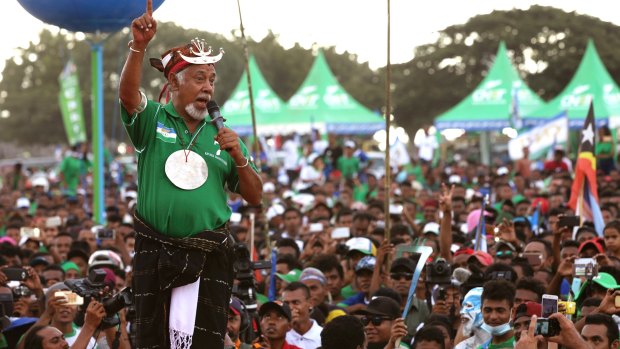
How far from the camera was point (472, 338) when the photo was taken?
8023 millimetres

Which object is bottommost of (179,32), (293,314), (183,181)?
(293,314)

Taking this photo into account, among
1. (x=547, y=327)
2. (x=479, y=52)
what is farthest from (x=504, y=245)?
(x=479, y=52)

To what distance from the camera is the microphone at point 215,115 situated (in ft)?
17.9

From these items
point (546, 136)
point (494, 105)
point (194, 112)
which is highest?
point (494, 105)

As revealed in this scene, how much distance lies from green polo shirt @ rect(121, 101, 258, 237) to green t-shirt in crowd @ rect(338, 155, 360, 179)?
56.6 feet

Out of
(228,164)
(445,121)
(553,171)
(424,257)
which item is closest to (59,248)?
(424,257)

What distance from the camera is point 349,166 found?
23.1 meters

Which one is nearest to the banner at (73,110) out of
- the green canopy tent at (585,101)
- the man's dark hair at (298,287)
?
the green canopy tent at (585,101)

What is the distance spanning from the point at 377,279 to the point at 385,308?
4.42 feet

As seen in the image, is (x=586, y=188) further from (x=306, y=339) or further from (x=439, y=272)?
(x=306, y=339)

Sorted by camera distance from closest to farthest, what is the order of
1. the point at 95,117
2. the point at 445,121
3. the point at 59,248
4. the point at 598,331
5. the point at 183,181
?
the point at 183,181 < the point at 598,331 < the point at 59,248 < the point at 95,117 < the point at 445,121

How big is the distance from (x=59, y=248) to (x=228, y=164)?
8450 millimetres

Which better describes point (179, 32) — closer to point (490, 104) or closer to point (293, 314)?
point (490, 104)

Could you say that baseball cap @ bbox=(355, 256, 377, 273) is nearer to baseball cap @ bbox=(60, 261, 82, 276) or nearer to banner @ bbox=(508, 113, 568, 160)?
baseball cap @ bbox=(60, 261, 82, 276)
